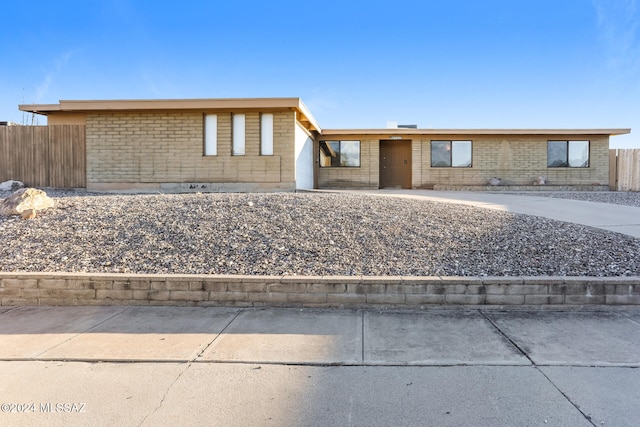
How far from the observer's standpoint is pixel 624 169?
1866 cm

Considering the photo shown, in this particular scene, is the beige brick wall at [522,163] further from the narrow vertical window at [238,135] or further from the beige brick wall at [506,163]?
the narrow vertical window at [238,135]

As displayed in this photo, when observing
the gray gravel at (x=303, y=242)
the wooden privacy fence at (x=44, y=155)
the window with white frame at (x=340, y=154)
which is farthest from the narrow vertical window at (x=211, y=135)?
the window with white frame at (x=340, y=154)

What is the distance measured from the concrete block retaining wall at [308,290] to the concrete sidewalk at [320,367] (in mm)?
165

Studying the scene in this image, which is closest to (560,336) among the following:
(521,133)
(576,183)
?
(521,133)

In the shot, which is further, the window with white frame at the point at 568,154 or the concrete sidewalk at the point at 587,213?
the window with white frame at the point at 568,154

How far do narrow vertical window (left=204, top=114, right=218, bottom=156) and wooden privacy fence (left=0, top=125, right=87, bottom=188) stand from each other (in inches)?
179

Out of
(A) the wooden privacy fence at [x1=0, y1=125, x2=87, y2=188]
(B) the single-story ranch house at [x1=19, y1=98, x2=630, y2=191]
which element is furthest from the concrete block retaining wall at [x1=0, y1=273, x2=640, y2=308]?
(A) the wooden privacy fence at [x1=0, y1=125, x2=87, y2=188]

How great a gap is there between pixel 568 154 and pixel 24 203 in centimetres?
2091

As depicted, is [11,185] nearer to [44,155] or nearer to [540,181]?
[44,155]

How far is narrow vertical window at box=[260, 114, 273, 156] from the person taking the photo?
44.4 ft

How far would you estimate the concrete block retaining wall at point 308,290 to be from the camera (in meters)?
4.82

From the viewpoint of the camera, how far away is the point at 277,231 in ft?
22.6

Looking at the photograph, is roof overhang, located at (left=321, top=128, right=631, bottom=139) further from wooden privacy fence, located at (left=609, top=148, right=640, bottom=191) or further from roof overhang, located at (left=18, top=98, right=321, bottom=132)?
roof overhang, located at (left=18, top=98, right=321, bottom=132)

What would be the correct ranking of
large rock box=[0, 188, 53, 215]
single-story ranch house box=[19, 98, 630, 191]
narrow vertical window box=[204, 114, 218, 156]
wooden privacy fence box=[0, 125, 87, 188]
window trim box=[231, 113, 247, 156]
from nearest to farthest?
large rock box=[0, 188, 53, 215] < single-story ranch house box=[19, 98, 630, 191] < window trim box=[231, 113, 247, 156] < narrow vertical window box=[204, 114, 218, 156] < wooden privacy fence box=[0, 125, 87, 188]
